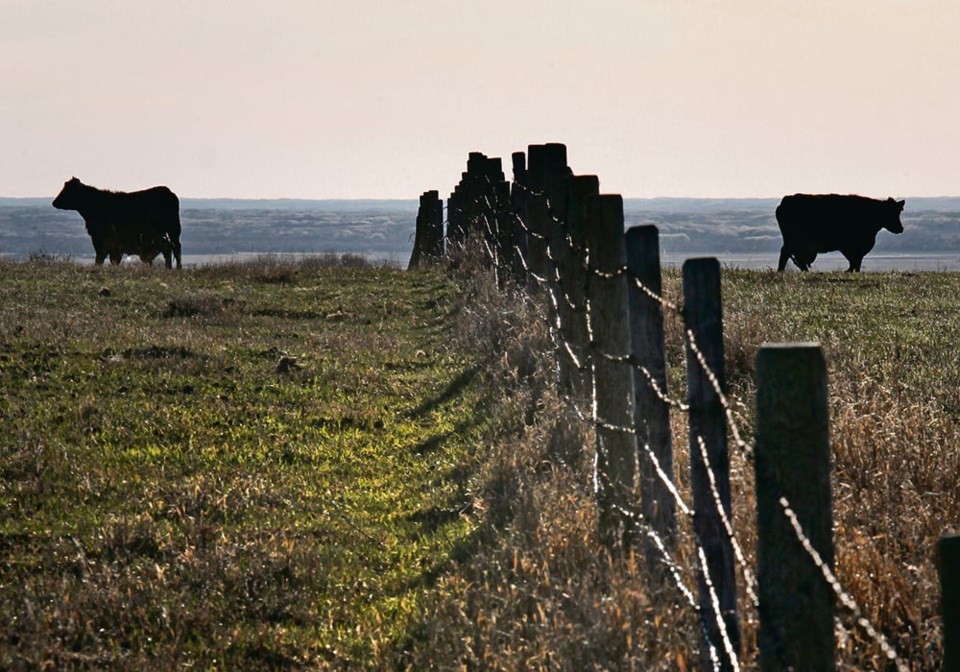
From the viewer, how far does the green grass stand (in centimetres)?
509

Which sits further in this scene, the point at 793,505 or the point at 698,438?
the point at 698,438

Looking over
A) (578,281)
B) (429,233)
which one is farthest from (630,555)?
(429,233)

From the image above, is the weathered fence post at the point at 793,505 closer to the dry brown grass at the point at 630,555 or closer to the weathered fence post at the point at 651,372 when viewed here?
the dry brown grass at the point at 630,555

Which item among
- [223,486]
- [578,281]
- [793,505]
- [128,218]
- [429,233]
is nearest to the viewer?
[793,505]

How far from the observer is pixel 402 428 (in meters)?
8.95

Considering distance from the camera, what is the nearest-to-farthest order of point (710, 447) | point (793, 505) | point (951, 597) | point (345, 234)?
1. point (951, 597)
2. point (793, 505)
3. point (710, 447)
4. point (345, 234)

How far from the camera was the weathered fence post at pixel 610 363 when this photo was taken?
5719mm

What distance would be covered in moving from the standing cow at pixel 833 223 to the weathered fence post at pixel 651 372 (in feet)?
84.1

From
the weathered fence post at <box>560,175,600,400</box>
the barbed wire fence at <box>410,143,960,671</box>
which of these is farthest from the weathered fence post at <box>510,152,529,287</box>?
the weathered fence post at <box>560,175,600,400</box>

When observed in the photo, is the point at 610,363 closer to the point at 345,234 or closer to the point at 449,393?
the point at 449,393

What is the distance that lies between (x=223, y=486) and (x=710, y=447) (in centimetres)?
380

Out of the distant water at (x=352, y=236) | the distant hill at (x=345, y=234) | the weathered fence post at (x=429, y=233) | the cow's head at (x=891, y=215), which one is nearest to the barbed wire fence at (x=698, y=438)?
the weathered fence post at (x=429, y=233)

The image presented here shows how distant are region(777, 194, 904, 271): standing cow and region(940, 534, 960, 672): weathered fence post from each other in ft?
93.5

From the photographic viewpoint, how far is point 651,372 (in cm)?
504
